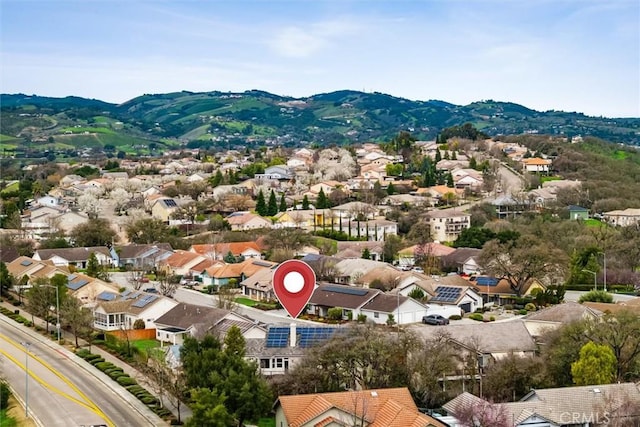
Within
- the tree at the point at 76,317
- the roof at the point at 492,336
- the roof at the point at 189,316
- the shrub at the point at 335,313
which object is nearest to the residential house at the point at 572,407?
the roof at the point at 492,336

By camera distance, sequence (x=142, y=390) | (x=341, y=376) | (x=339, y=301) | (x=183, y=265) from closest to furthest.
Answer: (x=341, y=376) → (x=142, y=390) → (x=339, y=301) → (x=183, y=265)

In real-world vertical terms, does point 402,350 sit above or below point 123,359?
above

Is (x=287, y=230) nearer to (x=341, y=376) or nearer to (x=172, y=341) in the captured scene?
(x=172, y=341)

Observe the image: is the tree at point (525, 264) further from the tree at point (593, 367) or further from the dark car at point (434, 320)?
the tree at point (593, 367)

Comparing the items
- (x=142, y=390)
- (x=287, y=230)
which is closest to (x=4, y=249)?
(x=287, y=230)

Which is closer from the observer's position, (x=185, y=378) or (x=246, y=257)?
(x=185, y=378)

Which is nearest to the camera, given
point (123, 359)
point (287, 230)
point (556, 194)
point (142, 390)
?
point (142, 390)

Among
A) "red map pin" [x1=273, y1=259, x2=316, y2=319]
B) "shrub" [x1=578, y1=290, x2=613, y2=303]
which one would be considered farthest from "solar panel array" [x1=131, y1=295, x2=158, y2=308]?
"shrub" [x1=578, y1=290, x2=613, y2=303]
